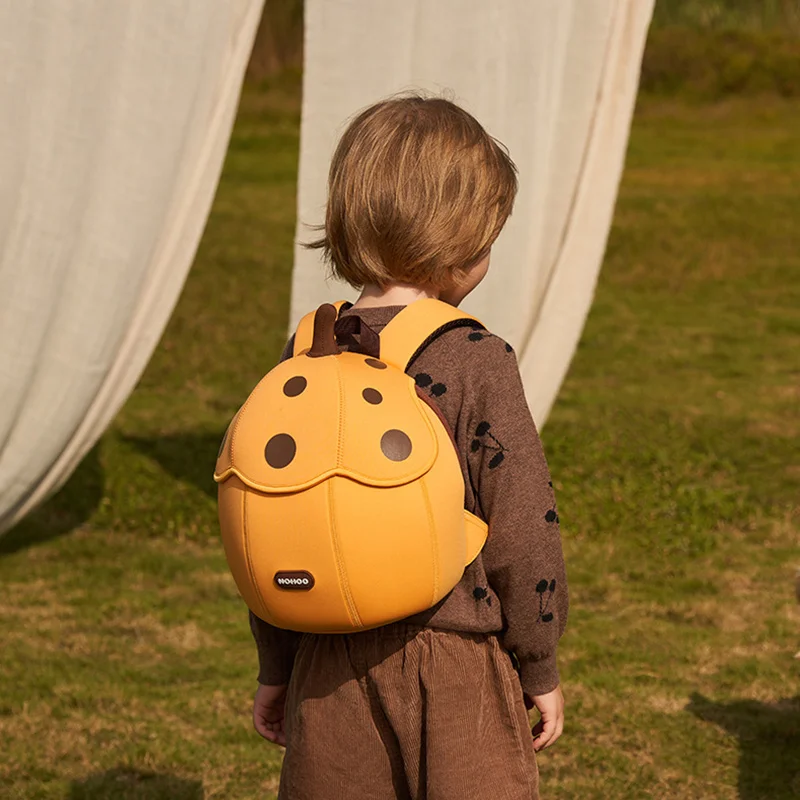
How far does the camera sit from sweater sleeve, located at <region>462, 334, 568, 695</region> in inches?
82.9

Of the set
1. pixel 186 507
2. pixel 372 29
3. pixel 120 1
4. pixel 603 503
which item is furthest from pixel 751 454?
pixel 120 1

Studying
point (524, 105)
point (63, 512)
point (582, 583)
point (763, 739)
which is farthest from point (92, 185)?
point (763, 739)

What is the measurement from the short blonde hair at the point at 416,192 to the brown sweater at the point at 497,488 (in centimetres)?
11

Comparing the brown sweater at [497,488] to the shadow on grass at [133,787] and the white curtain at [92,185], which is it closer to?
the shadow on grass at [133,787]

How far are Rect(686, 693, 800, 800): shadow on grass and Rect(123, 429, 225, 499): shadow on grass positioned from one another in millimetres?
2770

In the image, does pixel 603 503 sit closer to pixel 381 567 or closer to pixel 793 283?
→ pixel 381 567

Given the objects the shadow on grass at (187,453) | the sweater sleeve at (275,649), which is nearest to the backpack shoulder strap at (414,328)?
the sweater sleeve at (275,649)

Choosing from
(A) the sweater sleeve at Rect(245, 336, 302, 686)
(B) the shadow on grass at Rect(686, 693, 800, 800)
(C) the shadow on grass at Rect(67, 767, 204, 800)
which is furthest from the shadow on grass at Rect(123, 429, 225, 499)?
(A) the sweater sleeve at Rect(245, 336, 302, 686)

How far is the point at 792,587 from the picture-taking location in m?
5.19

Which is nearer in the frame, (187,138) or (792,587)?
(187,138)

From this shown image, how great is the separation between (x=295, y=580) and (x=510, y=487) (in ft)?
1.18

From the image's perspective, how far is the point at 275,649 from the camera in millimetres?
2363

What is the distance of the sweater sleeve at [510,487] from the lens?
211 cm

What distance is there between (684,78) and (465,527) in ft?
84.5
